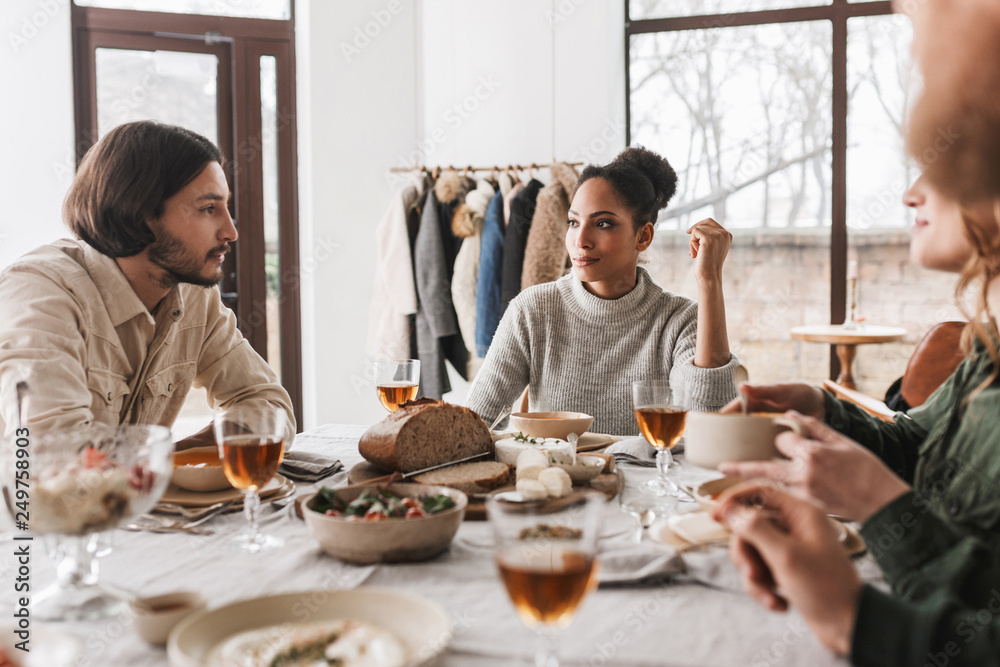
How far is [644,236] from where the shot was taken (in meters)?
2.46

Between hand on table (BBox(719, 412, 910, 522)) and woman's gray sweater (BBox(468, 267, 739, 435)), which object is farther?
woman's gray sweater (BBox(468, 267, 739, 435))

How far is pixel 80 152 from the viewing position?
12.9 ft

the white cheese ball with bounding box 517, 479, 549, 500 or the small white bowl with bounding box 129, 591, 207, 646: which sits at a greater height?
the white cheese ball with bounding box 517, 479, 549, 500

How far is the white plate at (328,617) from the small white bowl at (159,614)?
0.04 feet

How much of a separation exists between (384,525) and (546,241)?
301 cm

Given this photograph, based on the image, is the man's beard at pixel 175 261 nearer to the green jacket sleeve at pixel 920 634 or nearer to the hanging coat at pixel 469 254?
the green jacket sleeve at pixel 920 634

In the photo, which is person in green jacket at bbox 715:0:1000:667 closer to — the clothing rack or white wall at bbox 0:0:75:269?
the clothing rack

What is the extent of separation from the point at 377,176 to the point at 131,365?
2731 mm

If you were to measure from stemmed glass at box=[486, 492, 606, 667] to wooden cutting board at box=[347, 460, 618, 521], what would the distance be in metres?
0.53

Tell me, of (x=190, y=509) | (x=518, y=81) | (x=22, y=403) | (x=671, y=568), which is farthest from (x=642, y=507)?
(x=518, y=81)

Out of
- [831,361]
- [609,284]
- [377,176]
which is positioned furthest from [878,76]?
[609,284]

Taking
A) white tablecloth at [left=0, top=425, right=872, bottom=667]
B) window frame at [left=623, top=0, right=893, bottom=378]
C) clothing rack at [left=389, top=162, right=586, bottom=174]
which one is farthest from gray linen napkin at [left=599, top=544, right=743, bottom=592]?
window frame at [left=623, top=0, right=893, bottom=378]

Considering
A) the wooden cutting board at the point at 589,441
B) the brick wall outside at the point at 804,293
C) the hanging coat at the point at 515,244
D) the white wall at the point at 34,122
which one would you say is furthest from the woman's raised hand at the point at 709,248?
the white wall at the point at 34,122

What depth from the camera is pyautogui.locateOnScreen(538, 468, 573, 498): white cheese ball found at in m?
1.21
